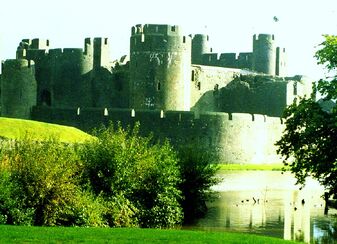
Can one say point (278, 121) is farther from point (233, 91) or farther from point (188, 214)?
point (188, 214)

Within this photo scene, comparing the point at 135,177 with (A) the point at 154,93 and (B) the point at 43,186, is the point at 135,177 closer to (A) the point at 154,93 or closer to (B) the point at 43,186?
(B) the point at 43,186

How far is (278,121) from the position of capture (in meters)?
50.2

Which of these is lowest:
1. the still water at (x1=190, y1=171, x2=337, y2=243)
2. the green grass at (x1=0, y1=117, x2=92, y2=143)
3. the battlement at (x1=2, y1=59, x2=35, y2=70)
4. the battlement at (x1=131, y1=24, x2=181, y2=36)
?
the still water at (x1=190, y1=171, x2=337, y2=243)

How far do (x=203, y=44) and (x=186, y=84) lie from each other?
16.3 meters

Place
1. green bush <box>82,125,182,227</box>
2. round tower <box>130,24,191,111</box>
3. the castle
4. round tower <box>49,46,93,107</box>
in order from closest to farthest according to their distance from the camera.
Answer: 1. green bush <box>82,125,182,227</box>
2. the castle
3. round tower <box>130,24,191,111</box>
4. round tower <box>49,46,93,107</box>

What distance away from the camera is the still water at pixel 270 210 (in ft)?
76.1

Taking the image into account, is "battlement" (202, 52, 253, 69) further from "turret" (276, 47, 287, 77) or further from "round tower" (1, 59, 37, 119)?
"round tower" (1, 59, 37, 119)

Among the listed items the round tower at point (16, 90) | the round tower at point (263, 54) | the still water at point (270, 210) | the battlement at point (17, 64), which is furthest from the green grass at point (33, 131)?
the round tower at point (263, 54)

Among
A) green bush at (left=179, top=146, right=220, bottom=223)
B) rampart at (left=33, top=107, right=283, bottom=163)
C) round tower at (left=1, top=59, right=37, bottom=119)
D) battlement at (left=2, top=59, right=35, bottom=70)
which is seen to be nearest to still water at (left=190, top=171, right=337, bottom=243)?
green bush at (left=179, top=146, right=220, bottom=223)

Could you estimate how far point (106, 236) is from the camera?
1770 cm

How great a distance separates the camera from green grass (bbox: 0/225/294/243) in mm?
16913

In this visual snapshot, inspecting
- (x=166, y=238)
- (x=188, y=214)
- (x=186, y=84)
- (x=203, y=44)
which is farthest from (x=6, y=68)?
(x=166, y=238)

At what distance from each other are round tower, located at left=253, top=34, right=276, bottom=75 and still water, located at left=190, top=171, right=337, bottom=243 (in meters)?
24.3

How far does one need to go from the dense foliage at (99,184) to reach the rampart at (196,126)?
17.3 m
